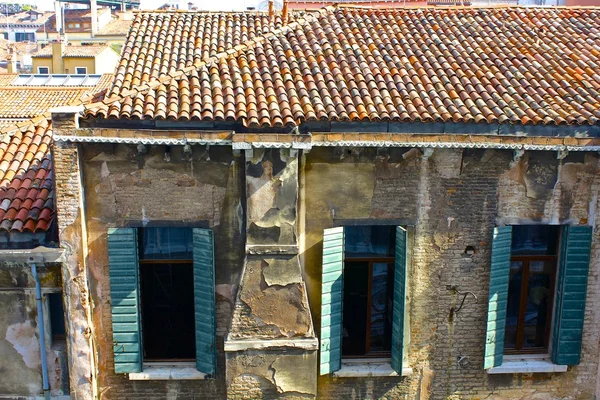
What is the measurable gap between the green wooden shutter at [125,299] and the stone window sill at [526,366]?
548cm

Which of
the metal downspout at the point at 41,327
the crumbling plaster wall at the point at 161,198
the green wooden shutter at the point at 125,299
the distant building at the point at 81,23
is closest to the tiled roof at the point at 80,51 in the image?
the distant building at the point at 81,23

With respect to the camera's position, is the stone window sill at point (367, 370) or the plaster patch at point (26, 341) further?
the stone window sill at point (367, 370)

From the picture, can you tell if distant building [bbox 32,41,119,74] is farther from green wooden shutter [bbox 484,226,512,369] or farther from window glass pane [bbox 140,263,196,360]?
green wooden shutter [bbox 484,226,512,369]

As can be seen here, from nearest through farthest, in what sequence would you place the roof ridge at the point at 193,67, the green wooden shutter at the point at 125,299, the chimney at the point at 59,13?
the roof ridge at the point at 193,67, the green wooden shutter at the point at 125,299, the chimney at the point at 59,13

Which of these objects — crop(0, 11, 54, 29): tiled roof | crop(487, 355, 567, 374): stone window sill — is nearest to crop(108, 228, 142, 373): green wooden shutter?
crop(487, 355, 567, 374): stone window sill

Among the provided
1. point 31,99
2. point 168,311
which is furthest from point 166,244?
point 31,99

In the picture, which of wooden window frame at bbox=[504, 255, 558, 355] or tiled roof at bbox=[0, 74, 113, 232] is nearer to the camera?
tiled roof at bbox=[0, 74, 113, 232]

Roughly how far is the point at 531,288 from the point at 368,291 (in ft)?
Result: 8.83

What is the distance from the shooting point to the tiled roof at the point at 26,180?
8.91m

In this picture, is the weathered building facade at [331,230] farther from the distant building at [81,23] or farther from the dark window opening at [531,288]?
the distant building at [81,23]

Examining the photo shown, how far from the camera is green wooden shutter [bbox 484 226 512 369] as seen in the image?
8.99 meters

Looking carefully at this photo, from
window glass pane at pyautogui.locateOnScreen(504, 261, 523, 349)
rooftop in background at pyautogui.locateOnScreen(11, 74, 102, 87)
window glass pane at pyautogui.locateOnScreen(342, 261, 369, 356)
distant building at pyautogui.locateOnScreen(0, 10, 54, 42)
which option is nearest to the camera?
window glass pane at pyautogui.locateOnScreen(342, 261, 369, 356)

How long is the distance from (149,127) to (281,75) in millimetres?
2269

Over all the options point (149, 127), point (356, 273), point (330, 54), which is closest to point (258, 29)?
point (330, 54)
